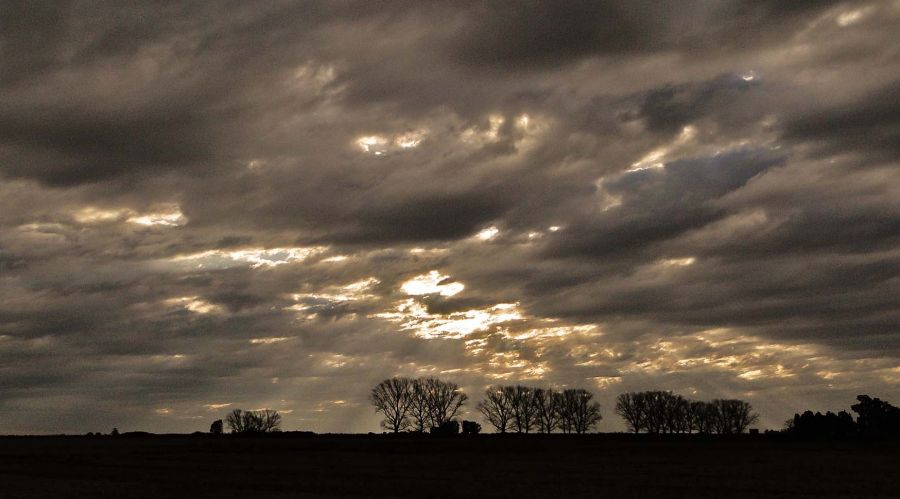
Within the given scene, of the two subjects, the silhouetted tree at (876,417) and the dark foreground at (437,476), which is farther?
the silhouetted tree at (876,417)

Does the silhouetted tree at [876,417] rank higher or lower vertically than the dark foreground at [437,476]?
higher

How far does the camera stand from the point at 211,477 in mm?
71125

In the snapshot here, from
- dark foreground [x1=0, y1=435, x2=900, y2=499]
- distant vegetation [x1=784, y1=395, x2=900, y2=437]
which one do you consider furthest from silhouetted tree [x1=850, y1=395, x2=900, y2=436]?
Result: dark foreground [x1=0, y1=435, x2=900, y2=499]

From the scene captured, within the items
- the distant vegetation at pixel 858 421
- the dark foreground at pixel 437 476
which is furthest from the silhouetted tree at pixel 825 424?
the dark foreground at pixel 437 476

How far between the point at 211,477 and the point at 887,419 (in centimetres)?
17329

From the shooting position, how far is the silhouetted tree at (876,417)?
19200cm

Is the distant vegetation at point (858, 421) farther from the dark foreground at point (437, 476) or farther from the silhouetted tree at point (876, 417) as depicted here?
the dark foreground at point (437, 476)

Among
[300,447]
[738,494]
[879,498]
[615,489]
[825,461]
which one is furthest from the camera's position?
[300,447]

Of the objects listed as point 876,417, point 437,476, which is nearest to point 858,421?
point 876,417

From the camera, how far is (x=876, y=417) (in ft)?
642

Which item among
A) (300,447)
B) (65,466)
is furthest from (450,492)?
(300,447)

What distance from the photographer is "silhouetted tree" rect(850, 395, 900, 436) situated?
19200 cm

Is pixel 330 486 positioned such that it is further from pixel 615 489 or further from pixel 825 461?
pixel 825 461

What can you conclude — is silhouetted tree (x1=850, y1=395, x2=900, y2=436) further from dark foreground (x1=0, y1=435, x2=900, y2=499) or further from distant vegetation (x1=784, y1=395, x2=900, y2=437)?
dark foreground (x1=0, y1=435, x2=900, y2=499)
